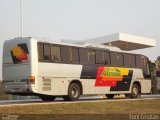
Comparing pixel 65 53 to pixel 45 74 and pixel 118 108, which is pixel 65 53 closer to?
pixel 45 74

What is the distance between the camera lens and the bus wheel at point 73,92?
22.9 meters

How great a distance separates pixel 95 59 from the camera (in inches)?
979

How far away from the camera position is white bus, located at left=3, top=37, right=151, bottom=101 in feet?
69.0

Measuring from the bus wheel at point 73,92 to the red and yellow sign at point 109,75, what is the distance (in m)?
1.68

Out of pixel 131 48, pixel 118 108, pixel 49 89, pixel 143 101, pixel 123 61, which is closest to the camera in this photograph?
pixel 118 108

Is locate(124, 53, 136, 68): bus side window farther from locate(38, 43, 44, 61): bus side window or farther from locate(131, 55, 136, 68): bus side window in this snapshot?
locate(38, 43, 44, 61): bus side window

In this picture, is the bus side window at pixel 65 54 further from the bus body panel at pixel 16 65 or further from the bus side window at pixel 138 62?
the bus side window at pixel 138 62

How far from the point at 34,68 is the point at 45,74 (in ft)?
2.54

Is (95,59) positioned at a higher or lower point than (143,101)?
higher

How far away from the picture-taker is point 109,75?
2566 centimetres

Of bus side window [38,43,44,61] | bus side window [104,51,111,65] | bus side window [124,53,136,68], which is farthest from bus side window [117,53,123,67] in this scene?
bus side window [38,43,44,61]

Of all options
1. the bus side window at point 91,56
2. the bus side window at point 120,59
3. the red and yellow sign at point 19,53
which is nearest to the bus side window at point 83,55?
the bus side window at point 91,56

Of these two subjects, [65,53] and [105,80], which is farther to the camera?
[105,80]

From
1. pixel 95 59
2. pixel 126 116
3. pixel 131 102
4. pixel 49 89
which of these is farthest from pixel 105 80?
pixel 126 116
